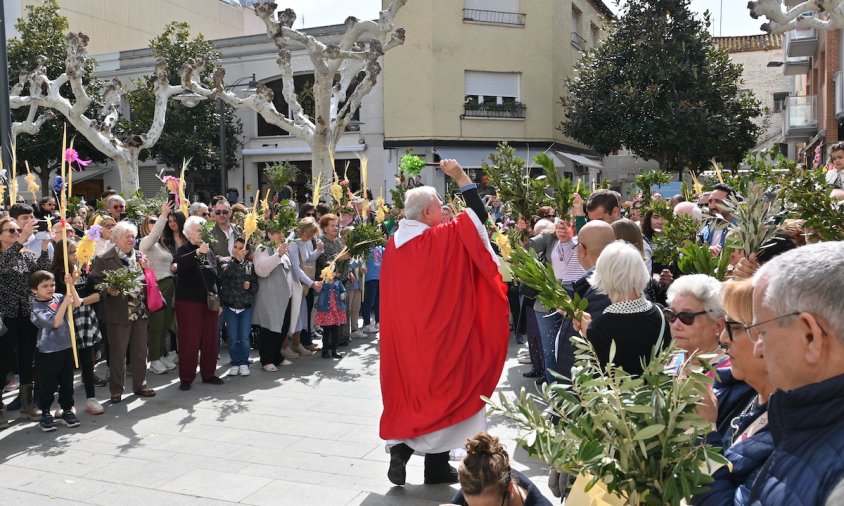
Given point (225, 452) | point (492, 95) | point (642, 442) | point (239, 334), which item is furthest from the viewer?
point (492, 95)

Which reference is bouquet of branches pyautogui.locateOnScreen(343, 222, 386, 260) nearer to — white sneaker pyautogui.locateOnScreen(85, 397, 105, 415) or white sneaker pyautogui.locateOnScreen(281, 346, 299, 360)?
white sneaker pyautogui.locateOnScreen(281, 346, 299, 360)

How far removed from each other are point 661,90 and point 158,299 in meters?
Result: 19.7

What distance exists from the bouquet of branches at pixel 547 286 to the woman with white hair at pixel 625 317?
9cm

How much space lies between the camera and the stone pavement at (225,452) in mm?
5172

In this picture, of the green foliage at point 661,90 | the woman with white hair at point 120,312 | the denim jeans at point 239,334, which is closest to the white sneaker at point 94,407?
the woman with white hair at point 120,312

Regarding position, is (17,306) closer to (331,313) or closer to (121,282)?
(121,282)

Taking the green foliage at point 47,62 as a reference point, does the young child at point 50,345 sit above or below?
below

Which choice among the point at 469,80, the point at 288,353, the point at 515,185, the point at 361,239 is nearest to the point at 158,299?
the point at 288,353

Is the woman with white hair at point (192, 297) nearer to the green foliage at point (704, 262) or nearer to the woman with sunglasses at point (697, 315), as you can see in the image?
the green foliage at point (704, 262)

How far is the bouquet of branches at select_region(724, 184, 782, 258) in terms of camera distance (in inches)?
152

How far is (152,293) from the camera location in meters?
7.98

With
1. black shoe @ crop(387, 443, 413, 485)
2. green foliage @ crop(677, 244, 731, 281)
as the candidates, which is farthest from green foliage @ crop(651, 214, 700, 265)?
black shoe @ crop(387, 443, 413, 485)

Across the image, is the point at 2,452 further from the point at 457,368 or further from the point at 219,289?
the point at 457,368

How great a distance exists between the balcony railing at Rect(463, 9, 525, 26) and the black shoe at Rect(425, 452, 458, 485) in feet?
69.9
